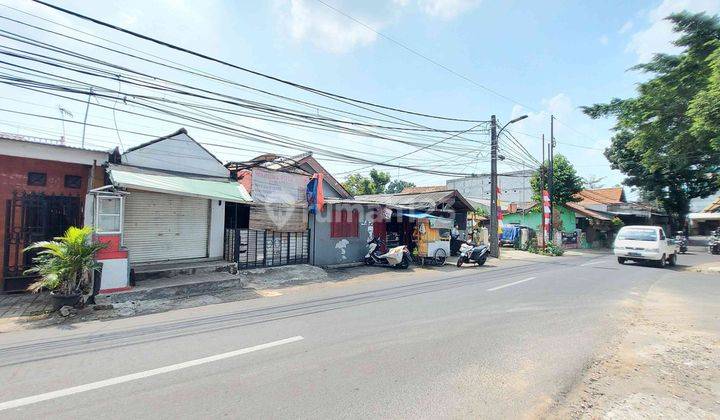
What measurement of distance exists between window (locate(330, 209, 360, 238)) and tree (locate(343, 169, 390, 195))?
67.8 ft

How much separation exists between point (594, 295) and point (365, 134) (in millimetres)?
8605

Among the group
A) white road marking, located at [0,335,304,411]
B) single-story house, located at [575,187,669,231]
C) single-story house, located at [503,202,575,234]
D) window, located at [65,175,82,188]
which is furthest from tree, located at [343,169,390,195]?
white road marking, located at [0,335,304,411]

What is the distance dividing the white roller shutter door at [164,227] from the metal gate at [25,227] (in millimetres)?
1541

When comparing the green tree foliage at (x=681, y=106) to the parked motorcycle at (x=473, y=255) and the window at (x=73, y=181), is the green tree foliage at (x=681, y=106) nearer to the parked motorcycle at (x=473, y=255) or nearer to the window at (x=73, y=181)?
the parked motorcycle at (x=473, y=255)

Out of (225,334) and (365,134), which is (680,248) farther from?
(225,334)

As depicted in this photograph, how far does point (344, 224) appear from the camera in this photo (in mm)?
15484

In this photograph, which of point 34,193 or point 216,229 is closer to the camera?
point 34,193

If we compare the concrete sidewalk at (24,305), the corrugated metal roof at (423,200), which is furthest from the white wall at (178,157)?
the corrugated metal roof at (423,200)

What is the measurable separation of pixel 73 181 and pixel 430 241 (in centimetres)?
1287

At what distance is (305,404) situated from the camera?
11.2 ft

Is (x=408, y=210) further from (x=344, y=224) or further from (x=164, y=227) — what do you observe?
(x=164, y=227)

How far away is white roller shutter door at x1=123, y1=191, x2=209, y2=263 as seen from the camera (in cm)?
1048

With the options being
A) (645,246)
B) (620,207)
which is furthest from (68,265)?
(620,207)

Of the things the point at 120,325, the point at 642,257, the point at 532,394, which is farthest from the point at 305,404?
the point at 642,257
